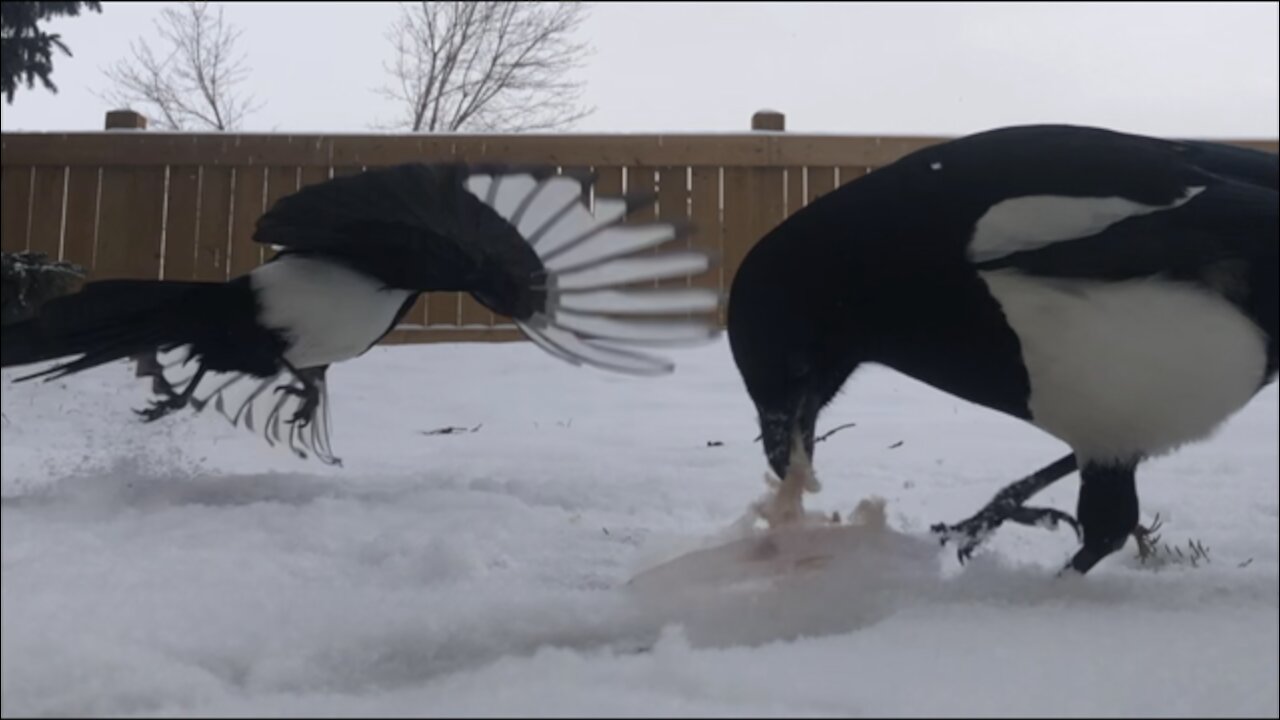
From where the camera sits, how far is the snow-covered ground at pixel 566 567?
0.42 metres

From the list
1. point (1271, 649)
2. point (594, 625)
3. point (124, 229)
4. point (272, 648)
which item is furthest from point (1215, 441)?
point (124, 229)

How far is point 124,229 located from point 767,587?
686 mm

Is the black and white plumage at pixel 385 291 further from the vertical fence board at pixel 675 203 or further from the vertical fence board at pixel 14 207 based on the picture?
the vertical fence board at pixel 14 207

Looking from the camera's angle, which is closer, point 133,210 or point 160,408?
point 160,408

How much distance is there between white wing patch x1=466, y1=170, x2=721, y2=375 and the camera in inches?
28.7

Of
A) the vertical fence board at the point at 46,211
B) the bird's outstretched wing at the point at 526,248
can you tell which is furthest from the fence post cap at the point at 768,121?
the vertical fence board at the point at 46,211

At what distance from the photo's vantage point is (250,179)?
94cm

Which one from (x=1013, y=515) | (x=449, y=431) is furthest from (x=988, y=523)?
(x=449, y=431)

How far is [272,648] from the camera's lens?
0.44 m

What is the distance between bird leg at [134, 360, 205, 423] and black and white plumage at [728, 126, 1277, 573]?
0.34m

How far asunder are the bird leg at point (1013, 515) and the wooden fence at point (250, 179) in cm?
29

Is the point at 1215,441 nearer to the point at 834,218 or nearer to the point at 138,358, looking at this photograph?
the point at 834,218

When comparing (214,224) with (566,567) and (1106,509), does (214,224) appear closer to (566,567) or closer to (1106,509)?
(566,567)

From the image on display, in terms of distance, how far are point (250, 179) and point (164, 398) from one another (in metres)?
0.33
